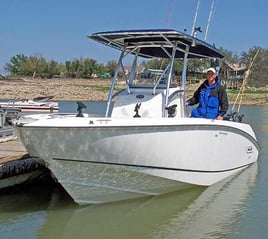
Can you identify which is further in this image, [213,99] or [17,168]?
[213,99]

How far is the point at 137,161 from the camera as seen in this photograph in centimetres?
923

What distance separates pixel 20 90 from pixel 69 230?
6135 centimetres

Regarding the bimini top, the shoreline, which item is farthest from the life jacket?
the shoreline

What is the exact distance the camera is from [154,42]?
416 inches

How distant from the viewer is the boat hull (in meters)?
8.70

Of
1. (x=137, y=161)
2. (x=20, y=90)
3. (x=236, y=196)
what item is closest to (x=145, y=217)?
(x=137, y=161)

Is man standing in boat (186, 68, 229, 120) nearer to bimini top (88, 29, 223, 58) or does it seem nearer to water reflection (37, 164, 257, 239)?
bimini top (88, 29, 223, 58)

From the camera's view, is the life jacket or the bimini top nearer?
the bimini top

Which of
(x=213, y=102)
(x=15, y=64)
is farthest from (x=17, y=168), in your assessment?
(x=15, y=64)

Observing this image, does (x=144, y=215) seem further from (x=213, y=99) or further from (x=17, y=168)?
(x=213, y=99)

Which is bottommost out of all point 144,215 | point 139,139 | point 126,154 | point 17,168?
point 144,215

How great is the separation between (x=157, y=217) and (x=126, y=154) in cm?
121

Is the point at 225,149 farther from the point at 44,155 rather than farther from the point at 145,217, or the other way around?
the point at 44,155

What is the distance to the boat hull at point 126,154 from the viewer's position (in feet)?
28.5
